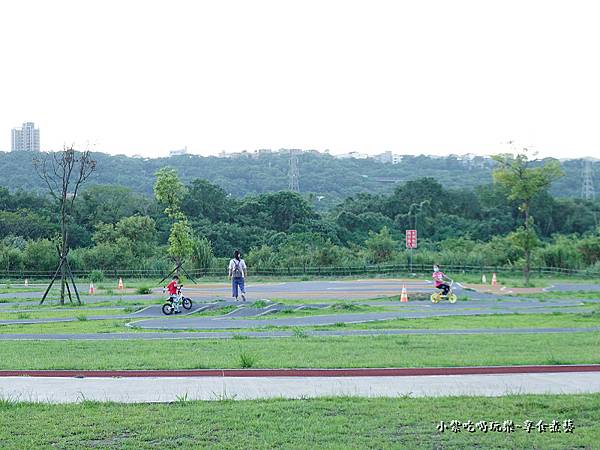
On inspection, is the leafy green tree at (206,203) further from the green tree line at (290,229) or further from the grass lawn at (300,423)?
the grass lawn at (300,423)

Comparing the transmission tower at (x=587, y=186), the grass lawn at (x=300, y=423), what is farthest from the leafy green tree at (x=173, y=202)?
the transmission tower at (x=587, y=186)

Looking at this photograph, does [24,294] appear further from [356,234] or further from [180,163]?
[180,163]

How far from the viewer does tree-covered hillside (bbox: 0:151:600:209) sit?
114000 mm

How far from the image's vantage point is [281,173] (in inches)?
5310

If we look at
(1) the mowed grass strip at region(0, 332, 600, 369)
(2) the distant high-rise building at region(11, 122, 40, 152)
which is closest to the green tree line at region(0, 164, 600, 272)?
(1) the mowed grass strip at region(0, 332, 600, 369)

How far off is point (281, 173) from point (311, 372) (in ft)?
402

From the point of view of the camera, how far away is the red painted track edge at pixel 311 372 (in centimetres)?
1280

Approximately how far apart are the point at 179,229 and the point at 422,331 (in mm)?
25508

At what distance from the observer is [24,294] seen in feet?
124

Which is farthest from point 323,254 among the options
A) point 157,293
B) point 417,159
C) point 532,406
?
point 417,159

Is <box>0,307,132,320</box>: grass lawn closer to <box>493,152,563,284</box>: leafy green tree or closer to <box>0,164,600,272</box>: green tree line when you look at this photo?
<box>0,164,600,272</box>: green tree line

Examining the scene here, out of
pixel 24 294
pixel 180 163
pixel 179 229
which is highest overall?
pixel 180 163

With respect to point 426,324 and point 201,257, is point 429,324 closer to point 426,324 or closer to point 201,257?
point 426,324

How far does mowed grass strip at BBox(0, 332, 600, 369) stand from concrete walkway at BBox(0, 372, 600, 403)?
3.29ft
